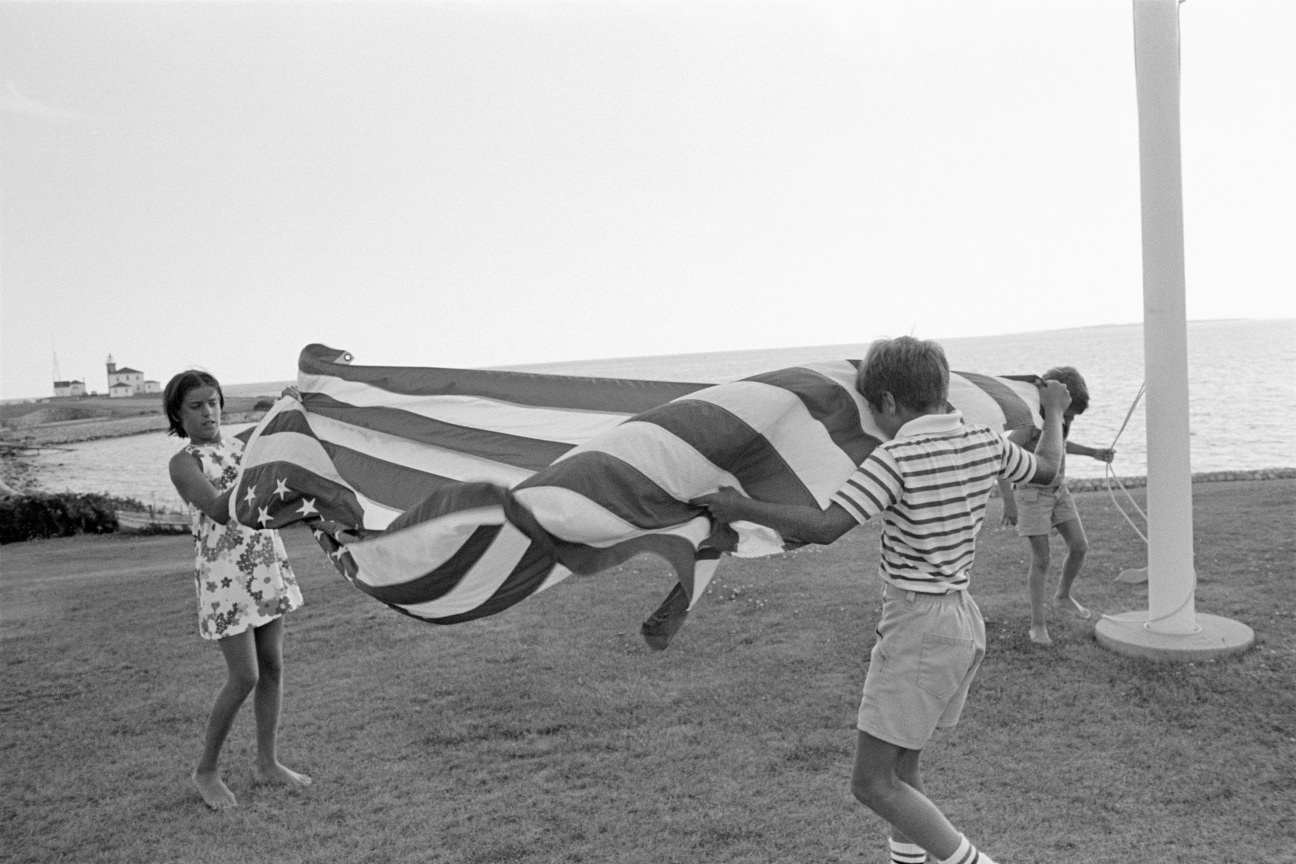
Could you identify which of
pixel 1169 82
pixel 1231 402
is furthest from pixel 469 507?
pixel 1231 402

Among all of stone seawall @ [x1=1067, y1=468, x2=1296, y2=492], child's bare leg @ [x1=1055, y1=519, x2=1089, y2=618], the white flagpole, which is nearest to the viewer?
the white flagpole

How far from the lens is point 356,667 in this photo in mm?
6535

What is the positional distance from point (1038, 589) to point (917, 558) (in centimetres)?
339

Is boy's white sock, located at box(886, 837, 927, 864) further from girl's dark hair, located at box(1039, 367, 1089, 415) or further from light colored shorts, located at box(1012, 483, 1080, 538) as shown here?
light colored shorts, located at box(1012, 483, 1080, 538)

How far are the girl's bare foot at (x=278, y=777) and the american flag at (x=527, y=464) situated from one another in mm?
1655

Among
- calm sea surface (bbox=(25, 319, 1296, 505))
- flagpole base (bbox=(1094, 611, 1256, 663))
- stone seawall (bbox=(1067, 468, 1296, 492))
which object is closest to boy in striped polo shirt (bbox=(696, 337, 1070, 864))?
flagpole base (bbox=(1094, 611, 1256, 663))

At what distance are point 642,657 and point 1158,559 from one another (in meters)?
3.21

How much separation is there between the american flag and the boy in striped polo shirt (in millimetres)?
212

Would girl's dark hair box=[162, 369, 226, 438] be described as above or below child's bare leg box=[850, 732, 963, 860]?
above

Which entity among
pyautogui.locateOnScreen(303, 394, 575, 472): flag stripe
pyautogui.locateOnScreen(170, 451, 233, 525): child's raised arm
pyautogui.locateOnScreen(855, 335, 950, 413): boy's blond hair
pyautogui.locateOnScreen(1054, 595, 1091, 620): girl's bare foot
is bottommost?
pyautogui.locateOnScreen(1054, 595, 1091, 620): girl's bare foot

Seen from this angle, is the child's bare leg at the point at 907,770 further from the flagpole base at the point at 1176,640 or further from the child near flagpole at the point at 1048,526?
the flagpole base at the point at 1176,640

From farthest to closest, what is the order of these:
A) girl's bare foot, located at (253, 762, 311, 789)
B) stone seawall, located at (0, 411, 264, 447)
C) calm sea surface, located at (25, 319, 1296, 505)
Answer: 1. stone seawall, located at (0, 411, 264, 447)
2. calm sea surface, located at (25, 319, 1296, 505)
3. girl's bare foot, located at (253, 762, 311, 789)

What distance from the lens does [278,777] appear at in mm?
4656

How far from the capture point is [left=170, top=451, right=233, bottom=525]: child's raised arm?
159 inches
